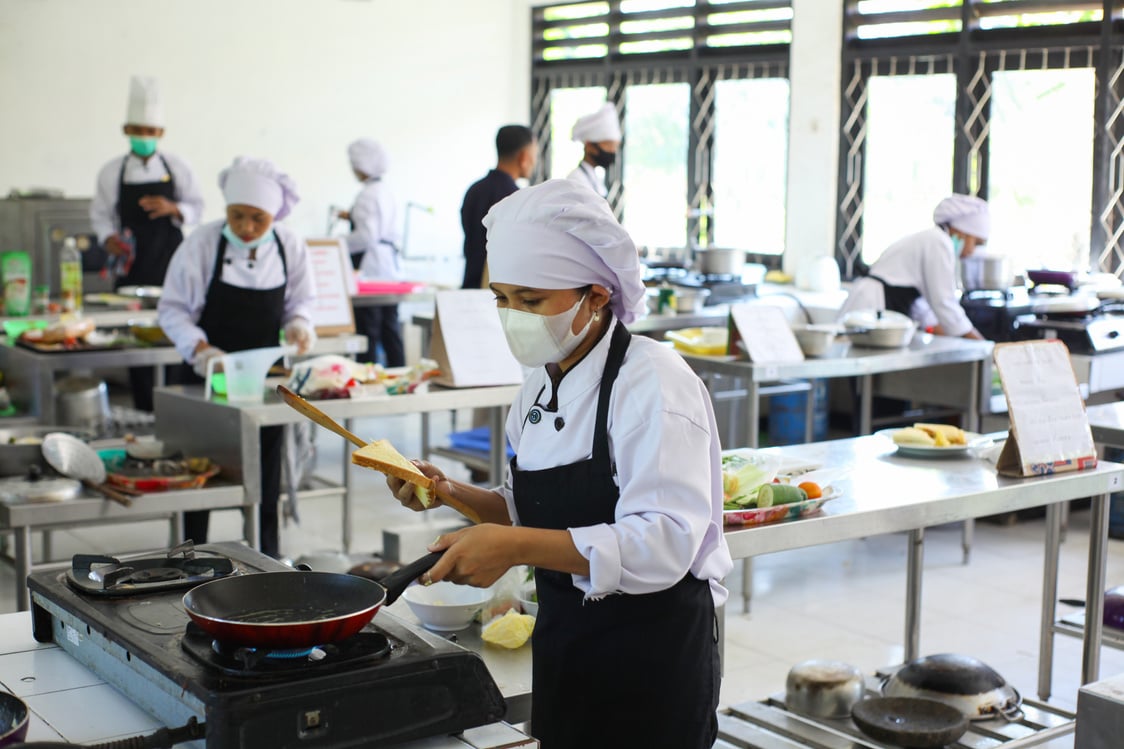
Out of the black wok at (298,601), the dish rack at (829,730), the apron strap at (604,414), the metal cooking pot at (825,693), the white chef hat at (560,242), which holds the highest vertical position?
the white chef hat at (560,242)

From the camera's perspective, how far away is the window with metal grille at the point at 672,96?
342 inches

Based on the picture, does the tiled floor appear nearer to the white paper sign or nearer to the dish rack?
the dish rack

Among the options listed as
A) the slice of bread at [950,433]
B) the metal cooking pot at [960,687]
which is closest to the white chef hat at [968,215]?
the slice of bread at [950,433]

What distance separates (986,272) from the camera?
636 centimetres

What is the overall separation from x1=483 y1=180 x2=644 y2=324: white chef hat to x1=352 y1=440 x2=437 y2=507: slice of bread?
29cm

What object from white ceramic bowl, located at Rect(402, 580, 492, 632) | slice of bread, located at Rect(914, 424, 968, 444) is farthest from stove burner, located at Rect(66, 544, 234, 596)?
slice of bread, located at Rect(914, 424, 968, 444)

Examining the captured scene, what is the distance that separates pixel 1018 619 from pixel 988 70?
13.4ft

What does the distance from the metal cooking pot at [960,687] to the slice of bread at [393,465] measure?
5.92 ft

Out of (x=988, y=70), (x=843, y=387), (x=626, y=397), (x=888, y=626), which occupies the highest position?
(x=988, y=70)

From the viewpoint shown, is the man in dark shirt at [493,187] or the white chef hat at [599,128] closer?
the man in dark shirt at [493,187]

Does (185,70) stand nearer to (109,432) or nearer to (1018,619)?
(109,432)

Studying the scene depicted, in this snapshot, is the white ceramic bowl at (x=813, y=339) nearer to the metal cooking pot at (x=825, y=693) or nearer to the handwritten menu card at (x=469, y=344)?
the handwritten menu card at (x=469, y=344)

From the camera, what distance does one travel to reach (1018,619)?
4.42 meters

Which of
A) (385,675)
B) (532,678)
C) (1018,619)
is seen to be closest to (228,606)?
(385,675)
